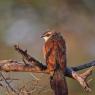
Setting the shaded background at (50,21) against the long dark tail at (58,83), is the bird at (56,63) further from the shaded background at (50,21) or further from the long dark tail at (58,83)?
the shaded background at (50,21)

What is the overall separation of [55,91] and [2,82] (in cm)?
37

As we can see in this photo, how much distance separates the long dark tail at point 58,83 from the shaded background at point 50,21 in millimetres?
5846

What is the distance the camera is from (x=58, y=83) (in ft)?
12.2

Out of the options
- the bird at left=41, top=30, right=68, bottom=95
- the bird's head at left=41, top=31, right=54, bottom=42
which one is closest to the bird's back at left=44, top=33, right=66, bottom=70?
the bird at left=41, top=30, right=68, bottom=95

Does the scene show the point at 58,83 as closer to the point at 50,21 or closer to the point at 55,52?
the point at 55,52

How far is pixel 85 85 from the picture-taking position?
3.58m

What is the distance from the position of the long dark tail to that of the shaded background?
19.2 ft

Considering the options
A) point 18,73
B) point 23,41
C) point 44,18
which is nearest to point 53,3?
point 44,18

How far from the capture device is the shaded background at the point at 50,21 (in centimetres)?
1016

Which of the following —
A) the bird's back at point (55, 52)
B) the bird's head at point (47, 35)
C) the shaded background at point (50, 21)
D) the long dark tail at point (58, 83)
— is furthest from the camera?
the shaded background at point (50, 21)

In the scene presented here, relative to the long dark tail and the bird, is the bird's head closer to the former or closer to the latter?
the bird

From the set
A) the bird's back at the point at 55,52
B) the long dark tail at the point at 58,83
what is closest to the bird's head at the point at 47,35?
the bird's back at the point at 55,52

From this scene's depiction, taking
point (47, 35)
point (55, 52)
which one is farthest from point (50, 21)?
point (55, 52)

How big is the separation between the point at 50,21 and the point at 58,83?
7.54m
